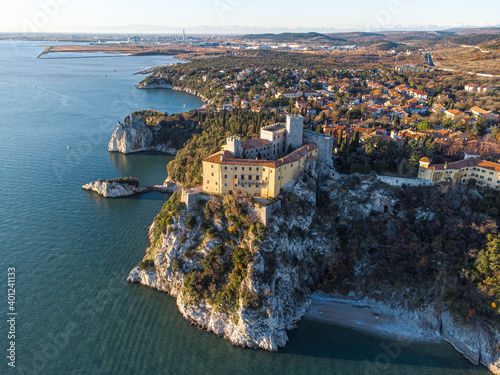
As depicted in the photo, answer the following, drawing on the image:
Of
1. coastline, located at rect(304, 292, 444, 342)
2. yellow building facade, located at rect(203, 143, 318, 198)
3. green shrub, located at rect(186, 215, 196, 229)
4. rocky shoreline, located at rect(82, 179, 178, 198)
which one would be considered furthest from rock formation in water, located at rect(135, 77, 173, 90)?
coastline, located at rect(304, 292, 444, 342)

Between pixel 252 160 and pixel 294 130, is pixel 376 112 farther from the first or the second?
pixel 252 160

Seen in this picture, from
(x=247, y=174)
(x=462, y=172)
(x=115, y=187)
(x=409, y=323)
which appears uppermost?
(x=247, y=174)

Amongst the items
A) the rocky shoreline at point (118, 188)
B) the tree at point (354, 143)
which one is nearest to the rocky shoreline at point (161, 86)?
the rocky shoreline at point (118, 188)

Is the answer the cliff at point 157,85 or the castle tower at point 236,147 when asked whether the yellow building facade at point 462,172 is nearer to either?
the castle tower at point 236,147

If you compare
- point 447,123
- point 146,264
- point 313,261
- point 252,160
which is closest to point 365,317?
point 313,261

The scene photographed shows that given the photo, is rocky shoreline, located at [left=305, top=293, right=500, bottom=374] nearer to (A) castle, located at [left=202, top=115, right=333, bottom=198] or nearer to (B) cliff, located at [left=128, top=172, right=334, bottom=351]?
(B) cliff, located at [left=128, top=172, right=334, bottom=351]
